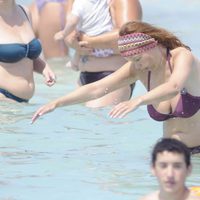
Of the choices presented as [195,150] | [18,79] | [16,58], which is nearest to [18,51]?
[16,58]

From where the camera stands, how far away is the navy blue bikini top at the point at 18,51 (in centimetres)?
838

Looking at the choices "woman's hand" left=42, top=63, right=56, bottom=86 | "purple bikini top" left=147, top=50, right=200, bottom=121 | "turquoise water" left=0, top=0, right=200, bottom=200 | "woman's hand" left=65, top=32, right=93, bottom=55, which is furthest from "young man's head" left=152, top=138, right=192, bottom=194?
"woman's hand" left=65, top=32, right=93, bottom=55

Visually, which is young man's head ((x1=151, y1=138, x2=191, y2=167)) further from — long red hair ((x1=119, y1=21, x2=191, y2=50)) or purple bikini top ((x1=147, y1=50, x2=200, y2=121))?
purple bikini top ((x1=147, y1=50, x2=200, y2=121))

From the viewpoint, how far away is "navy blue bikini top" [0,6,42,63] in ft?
27.5

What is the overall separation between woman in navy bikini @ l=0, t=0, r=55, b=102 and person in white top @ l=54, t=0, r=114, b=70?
32 centimetres

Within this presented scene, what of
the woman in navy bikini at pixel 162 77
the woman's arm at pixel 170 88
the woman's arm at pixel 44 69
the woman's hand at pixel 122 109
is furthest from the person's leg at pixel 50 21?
the woman's hand at pixel 122 109

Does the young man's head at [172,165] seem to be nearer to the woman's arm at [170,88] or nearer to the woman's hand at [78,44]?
the woman's arm at [170,88]

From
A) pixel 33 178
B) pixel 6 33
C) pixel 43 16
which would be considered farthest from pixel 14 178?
pixel 43 16

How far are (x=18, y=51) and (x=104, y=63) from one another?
2.92 feet

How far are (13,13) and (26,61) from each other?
0.51 m

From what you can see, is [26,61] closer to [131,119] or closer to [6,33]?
[6,33]

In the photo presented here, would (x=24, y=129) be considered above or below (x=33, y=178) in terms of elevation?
below

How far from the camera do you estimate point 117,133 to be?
27.0ft

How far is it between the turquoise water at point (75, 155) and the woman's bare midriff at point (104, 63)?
435 millimetres
